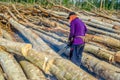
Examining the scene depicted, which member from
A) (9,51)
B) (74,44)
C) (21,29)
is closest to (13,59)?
(9,51)

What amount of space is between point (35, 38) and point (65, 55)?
1.36m

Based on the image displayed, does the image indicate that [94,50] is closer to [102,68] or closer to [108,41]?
[108,41]

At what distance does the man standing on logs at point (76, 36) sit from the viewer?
706 cm

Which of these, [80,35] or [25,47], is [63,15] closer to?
[80,35]

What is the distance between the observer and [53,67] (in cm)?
588

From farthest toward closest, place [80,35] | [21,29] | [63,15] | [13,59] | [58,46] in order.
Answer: [63,15], [21,29], [58,46], [80,35], [13,59]

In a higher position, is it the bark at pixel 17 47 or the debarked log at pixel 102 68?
the bark at pixel 17 47

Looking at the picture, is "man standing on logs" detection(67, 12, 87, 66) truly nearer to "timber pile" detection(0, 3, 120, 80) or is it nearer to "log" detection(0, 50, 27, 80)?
"timber pile" detection(0, 3, 120, 80)

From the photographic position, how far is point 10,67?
6062mm

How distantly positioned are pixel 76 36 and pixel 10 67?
197 centimetres

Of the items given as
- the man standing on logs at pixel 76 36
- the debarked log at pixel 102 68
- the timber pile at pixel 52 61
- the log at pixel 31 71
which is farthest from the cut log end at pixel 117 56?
the log at pixel 31 71

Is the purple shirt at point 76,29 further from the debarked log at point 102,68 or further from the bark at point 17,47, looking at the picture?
the bark at point 17,47

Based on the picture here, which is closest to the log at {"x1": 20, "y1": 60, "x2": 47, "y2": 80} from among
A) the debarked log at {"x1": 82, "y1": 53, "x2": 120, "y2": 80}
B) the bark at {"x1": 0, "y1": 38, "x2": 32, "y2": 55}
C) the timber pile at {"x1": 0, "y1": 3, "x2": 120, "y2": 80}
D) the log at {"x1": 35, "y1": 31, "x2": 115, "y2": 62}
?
the timber pile at {"x1": 0, "y1": 3, "x2": 120, "y2": 80}

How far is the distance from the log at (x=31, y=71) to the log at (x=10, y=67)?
0.18 m
